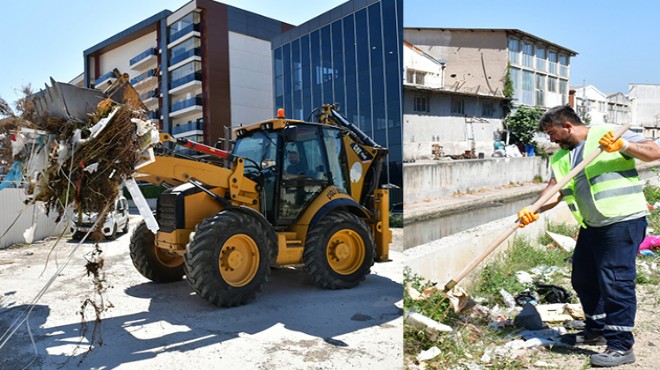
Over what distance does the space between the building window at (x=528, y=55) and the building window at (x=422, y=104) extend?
1.23 metres

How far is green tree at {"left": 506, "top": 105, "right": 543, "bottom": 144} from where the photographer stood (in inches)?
141

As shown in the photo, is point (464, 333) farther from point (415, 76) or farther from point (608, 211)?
point (415, 76)

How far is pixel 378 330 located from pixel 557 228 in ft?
6.67

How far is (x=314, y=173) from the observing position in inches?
234

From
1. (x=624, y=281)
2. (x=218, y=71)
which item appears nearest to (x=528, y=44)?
(x=624, y=281)

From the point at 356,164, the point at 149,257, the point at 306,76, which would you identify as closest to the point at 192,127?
the point at 306,76

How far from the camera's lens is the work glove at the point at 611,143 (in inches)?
99.0

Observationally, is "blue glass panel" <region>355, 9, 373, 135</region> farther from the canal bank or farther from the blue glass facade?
the canal bank

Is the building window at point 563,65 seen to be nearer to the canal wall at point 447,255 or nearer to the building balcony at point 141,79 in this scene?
the canal wall at point 447,255

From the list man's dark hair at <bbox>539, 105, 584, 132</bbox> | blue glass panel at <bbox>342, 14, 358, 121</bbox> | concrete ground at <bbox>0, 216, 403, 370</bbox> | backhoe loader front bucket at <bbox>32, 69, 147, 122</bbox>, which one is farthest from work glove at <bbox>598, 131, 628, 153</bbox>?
blue glass panel at <bbox>342, 14, 358, 121</bbox>

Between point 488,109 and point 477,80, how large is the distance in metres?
0.48

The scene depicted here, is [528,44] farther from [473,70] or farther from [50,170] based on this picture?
[50,170]

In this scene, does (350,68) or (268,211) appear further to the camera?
(350,68)

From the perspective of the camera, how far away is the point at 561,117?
9.27ft
